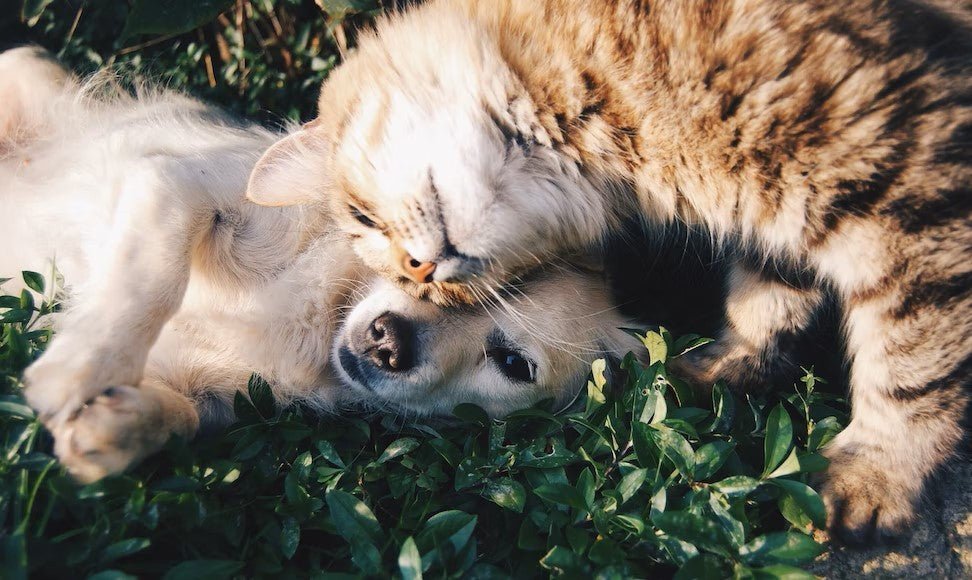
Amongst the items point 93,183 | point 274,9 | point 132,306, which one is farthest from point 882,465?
point 274,9

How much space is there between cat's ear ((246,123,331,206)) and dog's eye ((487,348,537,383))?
2.88 feet

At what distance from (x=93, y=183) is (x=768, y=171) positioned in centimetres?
252

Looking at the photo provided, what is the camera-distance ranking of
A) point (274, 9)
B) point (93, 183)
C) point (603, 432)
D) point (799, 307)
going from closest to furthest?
1. point (603, 432)
2. point (799, 307)
3. point (93, 183)
4. point (274, 9)

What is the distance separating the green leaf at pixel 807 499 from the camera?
6.81ft

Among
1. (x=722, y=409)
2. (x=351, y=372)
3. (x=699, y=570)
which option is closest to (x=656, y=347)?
(x=722, y=409)

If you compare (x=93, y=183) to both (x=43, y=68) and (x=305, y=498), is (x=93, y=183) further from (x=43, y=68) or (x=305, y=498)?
(x=305, y=498)

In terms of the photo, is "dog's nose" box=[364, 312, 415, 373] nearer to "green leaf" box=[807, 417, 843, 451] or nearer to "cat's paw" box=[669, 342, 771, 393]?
"cat's paw" box=[669, 342, 771, 393]

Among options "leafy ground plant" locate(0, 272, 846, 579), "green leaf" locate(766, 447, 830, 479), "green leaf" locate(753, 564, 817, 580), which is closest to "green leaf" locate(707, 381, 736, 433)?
"leafy ground plant" locate(0, 272, 846, 579)

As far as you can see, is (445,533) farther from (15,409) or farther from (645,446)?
(15,409)

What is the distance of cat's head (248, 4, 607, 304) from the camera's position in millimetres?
2350

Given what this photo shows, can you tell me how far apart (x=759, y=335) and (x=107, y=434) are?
2.08 meters

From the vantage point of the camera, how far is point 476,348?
2820 mm

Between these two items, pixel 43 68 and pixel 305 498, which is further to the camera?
pixel 43 68

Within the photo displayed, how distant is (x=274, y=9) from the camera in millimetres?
4117
